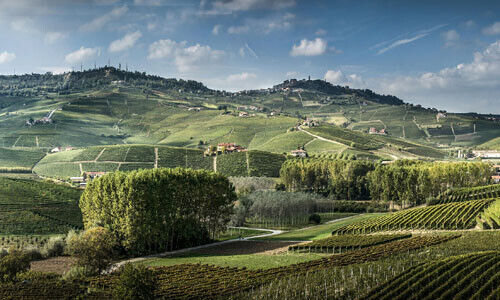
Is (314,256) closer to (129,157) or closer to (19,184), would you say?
(19,184)

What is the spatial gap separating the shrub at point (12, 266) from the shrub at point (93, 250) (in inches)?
198

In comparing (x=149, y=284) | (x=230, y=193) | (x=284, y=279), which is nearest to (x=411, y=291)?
(x=284, y=279)

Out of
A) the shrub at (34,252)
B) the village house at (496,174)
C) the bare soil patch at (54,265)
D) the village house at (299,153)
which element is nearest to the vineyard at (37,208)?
the shrub at (34,252)

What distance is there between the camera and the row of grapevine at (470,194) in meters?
98.2

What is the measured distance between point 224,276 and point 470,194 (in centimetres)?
8049

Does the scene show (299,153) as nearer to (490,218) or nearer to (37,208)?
(37,208)

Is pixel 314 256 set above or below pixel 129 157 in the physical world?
below

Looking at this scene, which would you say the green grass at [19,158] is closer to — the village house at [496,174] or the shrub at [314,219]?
the shrub at [314,219]

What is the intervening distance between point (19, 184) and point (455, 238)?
8374cm

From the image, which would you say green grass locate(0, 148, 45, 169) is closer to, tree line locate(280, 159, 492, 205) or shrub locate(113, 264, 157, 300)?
tree line locate(280, 159, 492, 205)

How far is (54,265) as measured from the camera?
2224 inches

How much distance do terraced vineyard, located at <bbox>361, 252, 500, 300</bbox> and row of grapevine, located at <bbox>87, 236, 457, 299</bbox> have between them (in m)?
8.39

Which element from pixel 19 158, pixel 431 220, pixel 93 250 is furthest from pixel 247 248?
pixel 19 158

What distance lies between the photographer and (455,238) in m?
54.9
